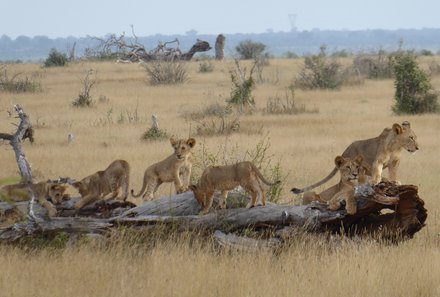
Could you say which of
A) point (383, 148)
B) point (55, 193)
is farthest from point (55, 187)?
point (383, 148)

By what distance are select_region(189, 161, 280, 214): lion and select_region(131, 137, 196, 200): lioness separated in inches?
66.7

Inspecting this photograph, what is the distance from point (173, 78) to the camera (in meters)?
40.0

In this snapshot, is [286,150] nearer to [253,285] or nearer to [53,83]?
[253,285]

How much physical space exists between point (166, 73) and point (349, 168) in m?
31.0

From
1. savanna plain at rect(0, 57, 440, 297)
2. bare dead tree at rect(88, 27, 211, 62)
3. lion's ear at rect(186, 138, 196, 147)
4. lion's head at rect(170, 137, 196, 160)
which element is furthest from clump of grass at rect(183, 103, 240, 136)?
bare dead tree at rect(88, 27, 211, 62)

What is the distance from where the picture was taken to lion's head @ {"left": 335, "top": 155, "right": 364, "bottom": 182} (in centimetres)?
899

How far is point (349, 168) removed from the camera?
29.7ft

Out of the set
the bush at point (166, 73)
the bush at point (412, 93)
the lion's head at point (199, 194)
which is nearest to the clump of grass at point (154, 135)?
the bush at point (412, 93)

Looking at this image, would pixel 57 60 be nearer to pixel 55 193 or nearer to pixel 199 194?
pixel 55 193

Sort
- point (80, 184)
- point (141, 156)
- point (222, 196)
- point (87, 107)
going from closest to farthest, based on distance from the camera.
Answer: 1. point (222, 196)
2. point (80, 184)
3. point (141, 156)
4. point (87, 107)

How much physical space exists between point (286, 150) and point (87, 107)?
11563mm

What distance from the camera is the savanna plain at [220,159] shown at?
26.1 ft

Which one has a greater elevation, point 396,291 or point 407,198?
point 407,198

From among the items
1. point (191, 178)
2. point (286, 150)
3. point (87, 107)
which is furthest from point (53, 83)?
point (191, 178)
